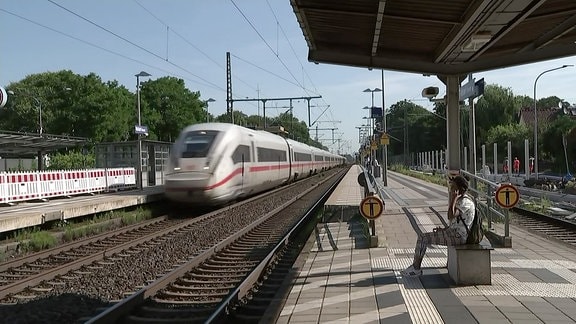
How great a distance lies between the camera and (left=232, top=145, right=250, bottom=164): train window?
798 inches

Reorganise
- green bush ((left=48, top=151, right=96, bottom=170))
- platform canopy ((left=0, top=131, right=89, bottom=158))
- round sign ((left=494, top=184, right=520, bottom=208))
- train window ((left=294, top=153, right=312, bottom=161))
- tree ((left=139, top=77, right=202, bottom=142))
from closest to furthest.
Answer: round sign ((left=494, top=184, right=520, bottom=208)) < platform canopy ((left=0, top=131, right=89, bottom=158)) < train window ((left=294, top=153, right=312, bottom=161)) < green bush ((left=48, top=151, right=96, bottom=170)) < tree ((left=139, top=77, right=202, bottom=142))

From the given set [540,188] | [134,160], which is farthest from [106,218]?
[540,188]

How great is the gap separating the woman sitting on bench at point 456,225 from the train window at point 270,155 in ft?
54.9

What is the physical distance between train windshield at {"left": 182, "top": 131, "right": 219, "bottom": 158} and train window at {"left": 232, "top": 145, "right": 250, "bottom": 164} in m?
1.05

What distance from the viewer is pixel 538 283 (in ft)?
24.6

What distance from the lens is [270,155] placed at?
89.7 ft

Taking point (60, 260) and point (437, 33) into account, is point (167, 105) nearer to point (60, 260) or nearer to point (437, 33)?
point (60, 260)

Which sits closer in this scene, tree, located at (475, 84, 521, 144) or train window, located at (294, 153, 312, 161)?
train window, located at (294, 153, 312, 161)

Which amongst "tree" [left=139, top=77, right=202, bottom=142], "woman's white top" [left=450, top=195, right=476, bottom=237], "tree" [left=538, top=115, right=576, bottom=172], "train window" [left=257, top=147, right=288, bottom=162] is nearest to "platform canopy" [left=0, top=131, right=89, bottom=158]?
"train window" [left=257, top=147, right=288, bottom=162]

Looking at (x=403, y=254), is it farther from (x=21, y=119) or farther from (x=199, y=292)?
(x=21, y=119)

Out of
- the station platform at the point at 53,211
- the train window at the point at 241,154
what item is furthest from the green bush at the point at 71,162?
the train window at the point at 241,154

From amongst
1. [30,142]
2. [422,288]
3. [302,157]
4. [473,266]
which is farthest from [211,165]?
[302,157]

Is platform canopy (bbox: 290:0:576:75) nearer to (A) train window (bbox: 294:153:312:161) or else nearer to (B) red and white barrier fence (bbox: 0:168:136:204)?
(B) red and white barrier fence (bbox: 0:168:136:204)

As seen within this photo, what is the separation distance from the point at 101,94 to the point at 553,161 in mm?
43958
